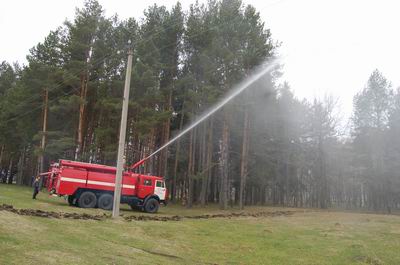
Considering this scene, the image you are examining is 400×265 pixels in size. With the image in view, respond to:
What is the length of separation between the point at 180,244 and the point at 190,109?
2737 cm

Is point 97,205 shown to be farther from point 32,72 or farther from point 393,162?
point 393,162

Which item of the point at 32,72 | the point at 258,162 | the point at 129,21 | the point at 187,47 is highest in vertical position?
the point at 129,21

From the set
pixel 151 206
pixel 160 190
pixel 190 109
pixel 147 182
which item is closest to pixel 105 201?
pixel 147 182

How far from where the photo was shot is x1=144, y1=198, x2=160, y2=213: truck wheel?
28234mm

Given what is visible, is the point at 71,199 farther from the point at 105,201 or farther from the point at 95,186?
the point at 105,201

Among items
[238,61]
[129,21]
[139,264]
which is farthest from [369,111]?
[139,264]

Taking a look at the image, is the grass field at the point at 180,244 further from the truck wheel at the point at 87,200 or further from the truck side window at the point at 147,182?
the truck wheel at the point at 87,200

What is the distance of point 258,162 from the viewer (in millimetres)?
53625

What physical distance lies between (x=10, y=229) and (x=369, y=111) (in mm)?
53059

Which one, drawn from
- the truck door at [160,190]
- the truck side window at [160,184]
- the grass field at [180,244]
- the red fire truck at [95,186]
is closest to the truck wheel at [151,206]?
the red fire truck at [95,186]

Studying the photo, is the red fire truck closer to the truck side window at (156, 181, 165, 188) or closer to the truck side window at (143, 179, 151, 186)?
the truck side window at (143, 179, 151, 186)

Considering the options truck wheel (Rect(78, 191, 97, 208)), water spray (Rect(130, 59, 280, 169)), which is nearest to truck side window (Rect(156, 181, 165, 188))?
→ truck wheel (Rect(78, 191, 97, 208))

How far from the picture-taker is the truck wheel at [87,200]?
2547 cm

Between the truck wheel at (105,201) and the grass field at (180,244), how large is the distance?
7.79 meters
